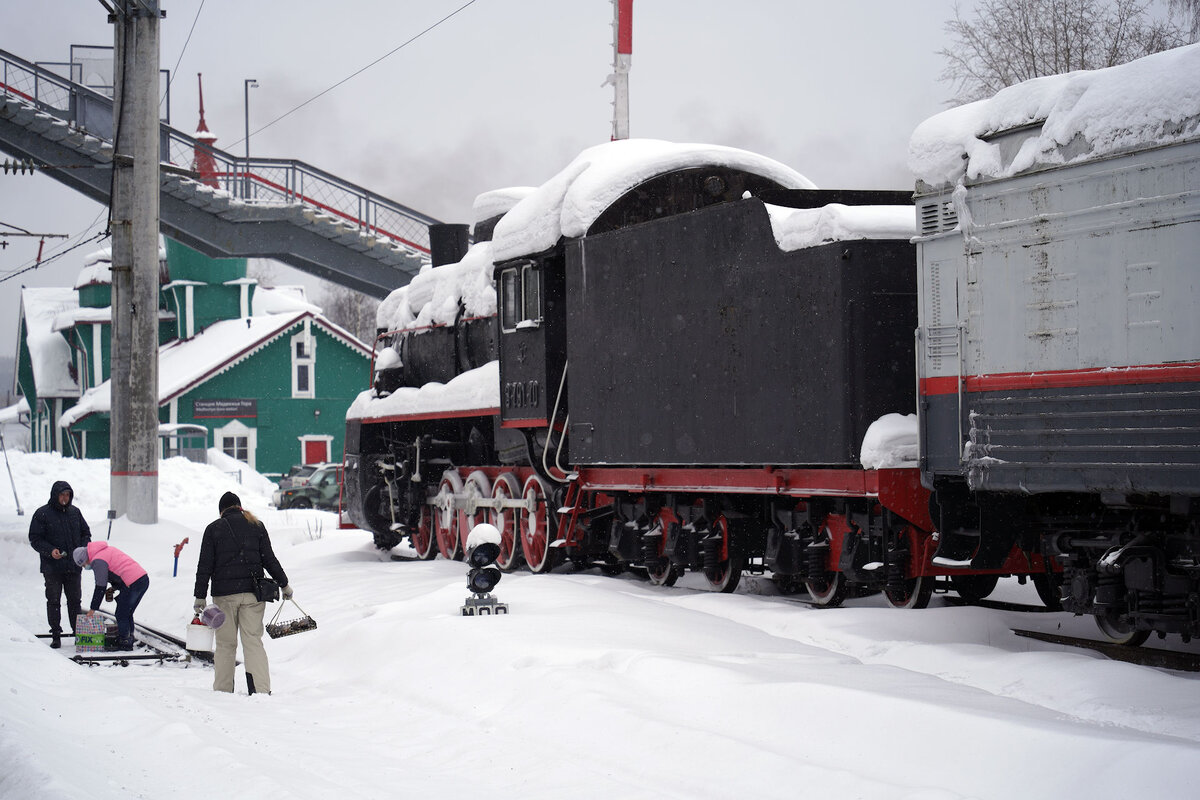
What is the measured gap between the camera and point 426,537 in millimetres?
18141

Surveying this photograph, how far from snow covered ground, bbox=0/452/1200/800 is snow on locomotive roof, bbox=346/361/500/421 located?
4.29 meters

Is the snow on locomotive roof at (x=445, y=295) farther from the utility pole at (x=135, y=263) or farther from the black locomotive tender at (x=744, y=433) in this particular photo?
the utility pole at (x=135, y=263)

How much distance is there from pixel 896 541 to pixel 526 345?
5470mm

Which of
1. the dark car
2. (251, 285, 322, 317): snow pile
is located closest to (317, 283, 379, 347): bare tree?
(251, 285, 322, 317): snow pile

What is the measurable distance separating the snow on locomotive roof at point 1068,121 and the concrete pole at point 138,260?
46.7 ft

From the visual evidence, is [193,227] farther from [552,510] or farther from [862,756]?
[862,756]

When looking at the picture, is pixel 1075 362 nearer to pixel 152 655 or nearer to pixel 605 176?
pixel 605 176

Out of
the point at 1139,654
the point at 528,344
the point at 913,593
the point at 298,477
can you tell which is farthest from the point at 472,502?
the point at 298,477

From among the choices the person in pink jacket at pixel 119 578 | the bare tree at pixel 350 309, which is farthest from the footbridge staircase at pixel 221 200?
the bare tree at pixel 350 309

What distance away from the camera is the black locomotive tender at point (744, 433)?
8656 mm

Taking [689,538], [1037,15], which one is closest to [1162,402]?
[689,538]

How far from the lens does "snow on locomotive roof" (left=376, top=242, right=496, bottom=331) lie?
1597 cm

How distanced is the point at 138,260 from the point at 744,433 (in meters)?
12.5

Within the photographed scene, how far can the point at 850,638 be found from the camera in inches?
361
